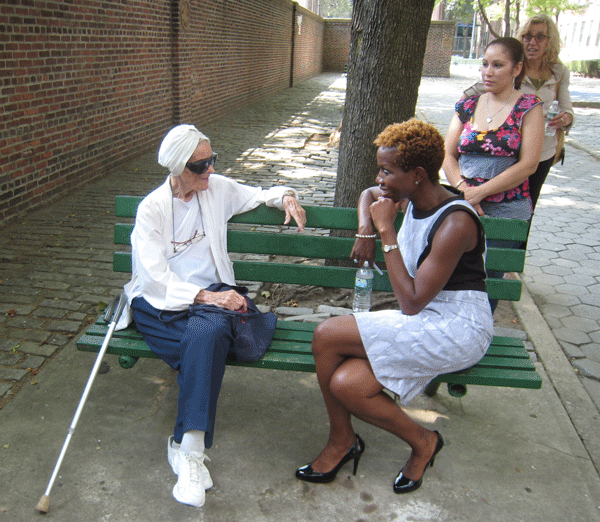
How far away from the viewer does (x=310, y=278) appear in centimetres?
343

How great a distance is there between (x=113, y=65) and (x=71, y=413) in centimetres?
657

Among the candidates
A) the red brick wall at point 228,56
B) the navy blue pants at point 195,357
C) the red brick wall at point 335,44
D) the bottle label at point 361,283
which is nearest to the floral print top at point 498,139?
the bottle label at point 361,283

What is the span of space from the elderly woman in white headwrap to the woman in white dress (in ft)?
1.73

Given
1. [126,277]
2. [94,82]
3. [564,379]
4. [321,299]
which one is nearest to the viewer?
[564,379]

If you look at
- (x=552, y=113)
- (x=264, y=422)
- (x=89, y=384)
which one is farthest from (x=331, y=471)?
(x=552, y=113)

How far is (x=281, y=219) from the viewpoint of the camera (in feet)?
11.1

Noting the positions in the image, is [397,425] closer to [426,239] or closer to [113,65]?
[426,239]

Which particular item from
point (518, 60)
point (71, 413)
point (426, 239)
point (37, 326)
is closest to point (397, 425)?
point (426, 239)

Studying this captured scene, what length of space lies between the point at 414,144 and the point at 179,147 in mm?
1144

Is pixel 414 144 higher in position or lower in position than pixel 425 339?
higher

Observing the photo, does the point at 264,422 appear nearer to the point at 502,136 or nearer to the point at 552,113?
the point at 502,136

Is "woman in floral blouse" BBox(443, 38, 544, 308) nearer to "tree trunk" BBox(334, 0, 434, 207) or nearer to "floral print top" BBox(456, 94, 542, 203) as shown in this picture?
"floral print top" BBox(456, 94, 542, 203)

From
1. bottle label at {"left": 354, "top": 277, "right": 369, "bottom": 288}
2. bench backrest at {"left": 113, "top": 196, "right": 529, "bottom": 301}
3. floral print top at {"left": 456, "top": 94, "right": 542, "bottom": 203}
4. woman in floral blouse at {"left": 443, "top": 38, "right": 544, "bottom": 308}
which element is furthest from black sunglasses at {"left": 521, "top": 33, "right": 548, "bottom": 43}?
bottle label at {"left": 354, "top": 277, "right": 369, "bottom": 288}

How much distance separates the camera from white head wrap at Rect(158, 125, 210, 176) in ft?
9.52
